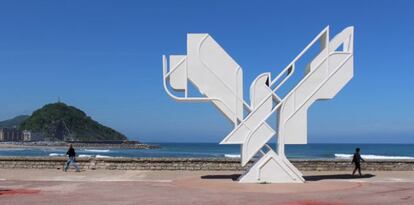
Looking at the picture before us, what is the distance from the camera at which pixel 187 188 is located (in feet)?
53.5

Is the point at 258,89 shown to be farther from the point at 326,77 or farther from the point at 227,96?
the point at 326,77

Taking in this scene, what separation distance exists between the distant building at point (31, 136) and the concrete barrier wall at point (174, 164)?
134913mm

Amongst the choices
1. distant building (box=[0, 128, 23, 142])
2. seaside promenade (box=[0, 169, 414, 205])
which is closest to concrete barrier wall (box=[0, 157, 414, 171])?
seaside promenade (box=[0, 169, 414, 205])

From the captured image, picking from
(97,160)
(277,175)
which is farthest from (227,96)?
(97,160)

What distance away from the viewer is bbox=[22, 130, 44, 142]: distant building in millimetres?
154225

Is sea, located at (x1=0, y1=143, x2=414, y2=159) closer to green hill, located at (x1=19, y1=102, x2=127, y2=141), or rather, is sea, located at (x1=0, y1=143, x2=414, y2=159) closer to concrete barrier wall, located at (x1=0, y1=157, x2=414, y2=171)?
concrete barrier wall, located at (x1=0, y1=157, x2=414, y2=171)

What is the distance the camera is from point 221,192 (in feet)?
50.1

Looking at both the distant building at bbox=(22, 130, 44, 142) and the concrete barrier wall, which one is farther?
the distant building at bbox=(22, 130, 44, 142)

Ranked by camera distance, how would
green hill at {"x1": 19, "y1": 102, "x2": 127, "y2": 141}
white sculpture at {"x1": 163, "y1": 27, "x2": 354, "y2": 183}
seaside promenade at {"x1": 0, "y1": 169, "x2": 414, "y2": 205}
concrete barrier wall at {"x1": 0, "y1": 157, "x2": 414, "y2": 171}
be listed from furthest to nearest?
green hill at {"x1": 19, "y1": 102, "x2": 127, "y2": 141}, concrete barrier wall at {"x1": 0, "y1": 157, "x2": 414, "y2": 171}, white sculpture at {"x1": 163, "y1": 27, "x2": 354, "y2": 183}, seaside promenade at {"x1": 0, "y1": 169, "x2": 414, "y2": 205}

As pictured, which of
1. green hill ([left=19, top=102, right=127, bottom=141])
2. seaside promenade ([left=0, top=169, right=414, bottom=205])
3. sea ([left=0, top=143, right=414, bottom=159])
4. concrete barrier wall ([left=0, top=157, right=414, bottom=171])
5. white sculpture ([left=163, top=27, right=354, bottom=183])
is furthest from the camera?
green hill ([left=19, top=102, right=127, bottom=141])

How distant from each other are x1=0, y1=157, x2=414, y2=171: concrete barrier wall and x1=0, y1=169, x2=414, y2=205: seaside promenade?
0.80 metres

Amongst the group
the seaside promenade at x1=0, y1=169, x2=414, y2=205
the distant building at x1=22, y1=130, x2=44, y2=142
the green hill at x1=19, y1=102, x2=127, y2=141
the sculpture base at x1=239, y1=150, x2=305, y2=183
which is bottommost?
the seaside promenade at x1=0, y1=169, x2=414, y2=205

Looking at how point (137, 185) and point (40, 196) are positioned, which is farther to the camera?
point (137, 185)

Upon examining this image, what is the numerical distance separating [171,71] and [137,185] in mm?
3813
